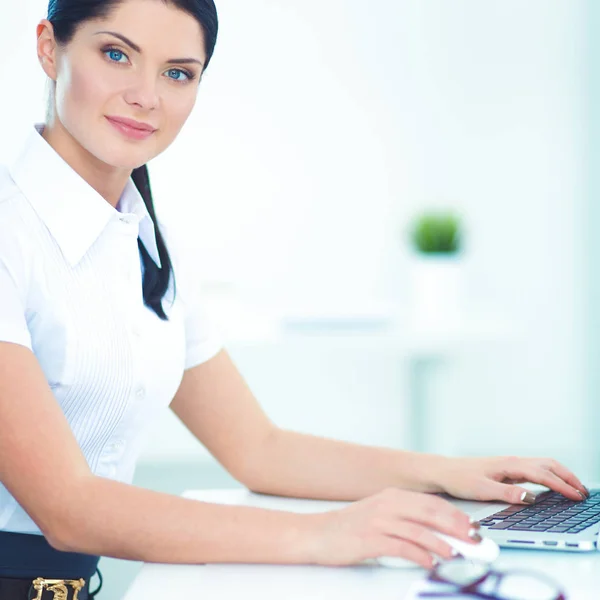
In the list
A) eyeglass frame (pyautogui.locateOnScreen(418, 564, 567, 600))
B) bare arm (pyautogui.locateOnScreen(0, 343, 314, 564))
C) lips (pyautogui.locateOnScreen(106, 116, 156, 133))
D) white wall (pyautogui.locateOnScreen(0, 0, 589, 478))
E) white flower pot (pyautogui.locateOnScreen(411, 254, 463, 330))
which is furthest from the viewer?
white wall (pyautogui.locateOnScreen(0, 0, 589, 478))

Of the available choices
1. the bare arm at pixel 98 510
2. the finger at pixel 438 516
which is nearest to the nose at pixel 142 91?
the bare arm at pixel 98 510

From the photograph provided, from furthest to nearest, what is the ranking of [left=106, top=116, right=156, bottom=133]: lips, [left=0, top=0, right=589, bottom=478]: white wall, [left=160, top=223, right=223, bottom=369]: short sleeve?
[left=0, top=0, right=589, bottom=478]: white wall < [left=160, top=223, right=223, bottom=369]: short sleeve < [left=106, top=116, right=156, bottom=133]: lips

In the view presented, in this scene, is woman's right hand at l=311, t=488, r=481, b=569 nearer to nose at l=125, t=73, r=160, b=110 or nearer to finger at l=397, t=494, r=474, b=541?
finger at l=397, t=494, r=474, b=541

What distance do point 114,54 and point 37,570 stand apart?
578mm

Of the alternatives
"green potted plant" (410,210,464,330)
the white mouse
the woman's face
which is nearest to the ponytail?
the woman's face

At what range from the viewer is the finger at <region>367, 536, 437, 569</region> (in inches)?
31.1

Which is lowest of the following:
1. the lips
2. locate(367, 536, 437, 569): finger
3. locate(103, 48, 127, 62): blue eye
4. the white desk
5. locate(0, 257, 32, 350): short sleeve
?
the white desk

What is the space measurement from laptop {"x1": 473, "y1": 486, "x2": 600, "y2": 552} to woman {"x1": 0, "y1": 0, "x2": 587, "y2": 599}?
0.03 metres

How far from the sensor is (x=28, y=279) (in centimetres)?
100

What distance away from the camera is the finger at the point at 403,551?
79 centimetres

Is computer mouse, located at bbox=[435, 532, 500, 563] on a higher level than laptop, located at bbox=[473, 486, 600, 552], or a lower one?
higher

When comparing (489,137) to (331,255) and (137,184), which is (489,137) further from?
(137,184)

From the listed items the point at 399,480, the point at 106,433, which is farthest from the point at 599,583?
the point at 106,433

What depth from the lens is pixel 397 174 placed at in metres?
3.53
